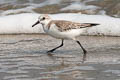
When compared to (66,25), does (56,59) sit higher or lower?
lower

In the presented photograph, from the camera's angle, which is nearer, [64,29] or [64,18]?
[64,29]

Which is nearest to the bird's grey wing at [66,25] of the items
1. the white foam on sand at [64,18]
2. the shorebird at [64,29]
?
the shorebird at [64,29]

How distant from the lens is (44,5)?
1097 cm

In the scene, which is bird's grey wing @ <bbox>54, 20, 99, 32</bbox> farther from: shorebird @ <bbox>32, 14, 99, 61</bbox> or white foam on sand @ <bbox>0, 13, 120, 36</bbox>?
white foam on sand @ <bbox>0, 13, 120, 36</bbox>

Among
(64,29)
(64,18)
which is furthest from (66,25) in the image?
(64,18)

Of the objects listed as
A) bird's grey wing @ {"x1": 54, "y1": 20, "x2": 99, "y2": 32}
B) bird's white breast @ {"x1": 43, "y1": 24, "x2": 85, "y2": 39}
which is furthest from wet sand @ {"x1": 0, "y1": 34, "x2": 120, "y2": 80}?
bird's grey wing @ {"x1": 54, "y1": 20, "x2": 99, "y2": 32}

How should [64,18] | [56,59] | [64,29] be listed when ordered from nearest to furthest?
1. [56,59]
2. [64,29]
3. [64,18]

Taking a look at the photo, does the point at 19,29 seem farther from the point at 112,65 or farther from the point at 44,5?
the point at 112,65

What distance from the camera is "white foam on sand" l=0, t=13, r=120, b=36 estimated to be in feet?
28.0

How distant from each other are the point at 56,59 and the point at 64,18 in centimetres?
330

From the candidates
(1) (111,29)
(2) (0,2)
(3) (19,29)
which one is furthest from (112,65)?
(2) (0,2)

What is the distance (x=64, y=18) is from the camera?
9344 mm

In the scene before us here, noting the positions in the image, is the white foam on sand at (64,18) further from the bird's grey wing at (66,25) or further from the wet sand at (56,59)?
the bird's grey wing at (66,25)

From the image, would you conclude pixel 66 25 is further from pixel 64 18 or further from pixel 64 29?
pixel 64 18
